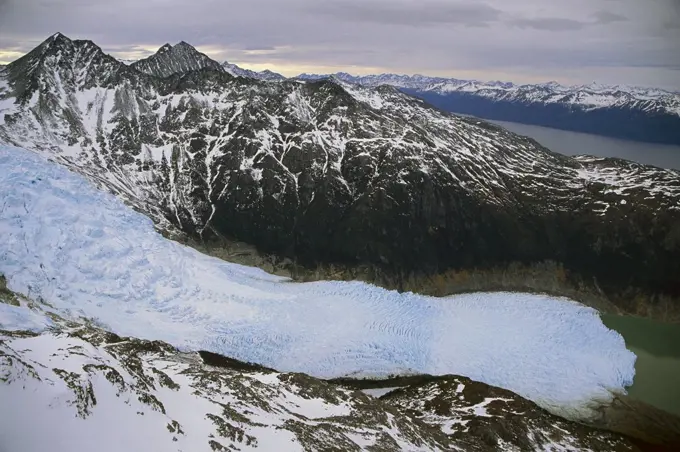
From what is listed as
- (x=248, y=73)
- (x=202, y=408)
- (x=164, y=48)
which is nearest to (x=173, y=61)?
(x=164, y=48)

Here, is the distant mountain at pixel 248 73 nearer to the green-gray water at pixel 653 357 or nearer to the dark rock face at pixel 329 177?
the dark rock face at pixel 329 177

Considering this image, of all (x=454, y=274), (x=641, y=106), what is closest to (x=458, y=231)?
(x=454, y=274)

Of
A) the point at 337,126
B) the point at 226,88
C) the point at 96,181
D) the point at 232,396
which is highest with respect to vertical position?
the point at 226,88

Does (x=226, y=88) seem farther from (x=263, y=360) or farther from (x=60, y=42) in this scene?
(x=263, y=360)

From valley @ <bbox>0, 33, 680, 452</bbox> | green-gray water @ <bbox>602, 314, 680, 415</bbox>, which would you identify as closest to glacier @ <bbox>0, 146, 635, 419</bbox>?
valley @ <bbox>0, 33, 680, 452</bbox>

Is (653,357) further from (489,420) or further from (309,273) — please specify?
(309,273)

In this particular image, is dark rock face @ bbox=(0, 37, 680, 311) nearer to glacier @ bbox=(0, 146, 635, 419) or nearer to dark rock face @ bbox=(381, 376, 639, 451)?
glacier @ bbox=(0, 146, 635, 419)

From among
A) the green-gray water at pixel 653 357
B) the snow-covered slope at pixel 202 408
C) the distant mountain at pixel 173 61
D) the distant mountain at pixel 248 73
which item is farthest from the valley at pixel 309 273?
the distant mountain at pixel 248 73
